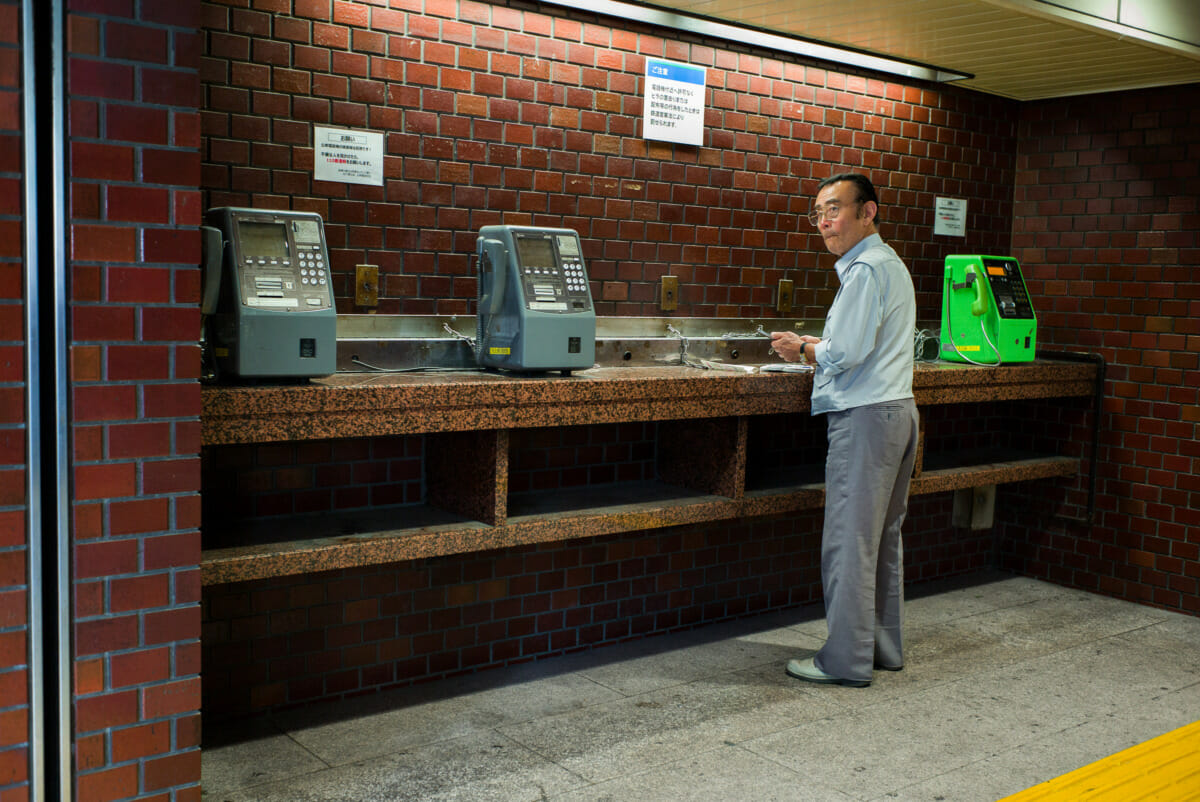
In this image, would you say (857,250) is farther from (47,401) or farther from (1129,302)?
(47,401)

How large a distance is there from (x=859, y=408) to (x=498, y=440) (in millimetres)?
1337

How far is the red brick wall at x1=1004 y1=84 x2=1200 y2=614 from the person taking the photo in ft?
17.8

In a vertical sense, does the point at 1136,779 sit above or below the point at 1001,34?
below

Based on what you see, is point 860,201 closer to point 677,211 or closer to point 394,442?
point 677,211

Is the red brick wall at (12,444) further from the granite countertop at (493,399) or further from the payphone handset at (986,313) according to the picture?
the payphone handset at (986,313)

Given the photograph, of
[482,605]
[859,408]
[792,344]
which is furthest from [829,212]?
[482,605]

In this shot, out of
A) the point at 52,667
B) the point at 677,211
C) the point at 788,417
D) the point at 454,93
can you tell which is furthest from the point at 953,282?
the point at 52,667

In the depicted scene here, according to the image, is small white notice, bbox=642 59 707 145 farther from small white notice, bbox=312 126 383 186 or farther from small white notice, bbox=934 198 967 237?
small white notice, bbox=934 198 967 237

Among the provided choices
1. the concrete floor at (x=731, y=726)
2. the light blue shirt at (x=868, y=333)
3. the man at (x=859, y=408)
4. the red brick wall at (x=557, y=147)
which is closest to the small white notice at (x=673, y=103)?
the red brick wall at (x=557, y=147)

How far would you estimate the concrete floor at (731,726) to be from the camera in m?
3.27

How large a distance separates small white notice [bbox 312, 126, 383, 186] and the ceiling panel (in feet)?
4.47

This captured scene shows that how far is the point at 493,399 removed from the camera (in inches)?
138

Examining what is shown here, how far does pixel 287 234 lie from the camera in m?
3.35

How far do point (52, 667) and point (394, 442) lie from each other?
1612mm
